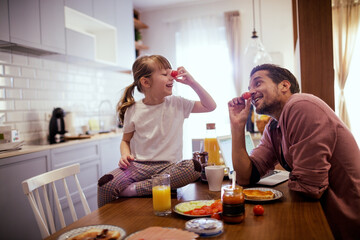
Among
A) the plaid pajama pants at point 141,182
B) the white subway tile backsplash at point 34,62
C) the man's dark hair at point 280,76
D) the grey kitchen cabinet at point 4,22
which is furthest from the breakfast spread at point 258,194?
the white subway tile backsplash at point 34,62

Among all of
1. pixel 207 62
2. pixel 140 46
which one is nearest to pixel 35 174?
pixel 140 46

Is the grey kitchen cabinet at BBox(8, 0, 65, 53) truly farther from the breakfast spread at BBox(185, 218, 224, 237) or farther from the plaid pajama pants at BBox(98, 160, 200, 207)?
the breakfast spread at BBox(185, 218, 224, 237)

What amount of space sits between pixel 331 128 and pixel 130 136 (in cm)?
106

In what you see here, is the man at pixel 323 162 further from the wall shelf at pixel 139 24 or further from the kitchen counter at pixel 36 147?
the wall shelf at pixel 139 24

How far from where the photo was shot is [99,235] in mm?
943

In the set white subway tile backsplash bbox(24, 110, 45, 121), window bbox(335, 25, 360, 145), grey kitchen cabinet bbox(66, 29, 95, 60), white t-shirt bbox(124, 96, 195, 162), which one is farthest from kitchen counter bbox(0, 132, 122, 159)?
window bbox(335, 25, 360, 145)

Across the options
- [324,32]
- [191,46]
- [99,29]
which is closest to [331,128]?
[324,32]

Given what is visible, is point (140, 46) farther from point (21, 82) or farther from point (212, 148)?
point (212, 148)

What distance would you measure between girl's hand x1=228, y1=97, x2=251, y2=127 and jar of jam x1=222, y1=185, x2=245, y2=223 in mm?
621

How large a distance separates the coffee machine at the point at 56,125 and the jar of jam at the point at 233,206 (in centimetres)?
280

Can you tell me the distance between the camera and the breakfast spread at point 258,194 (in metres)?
1.22

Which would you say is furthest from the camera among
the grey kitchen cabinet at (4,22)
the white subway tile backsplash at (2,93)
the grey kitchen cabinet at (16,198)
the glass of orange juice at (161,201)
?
the white subway tile backsplash at (2,93)

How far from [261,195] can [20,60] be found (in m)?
2.98

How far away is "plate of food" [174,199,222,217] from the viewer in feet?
3.59
